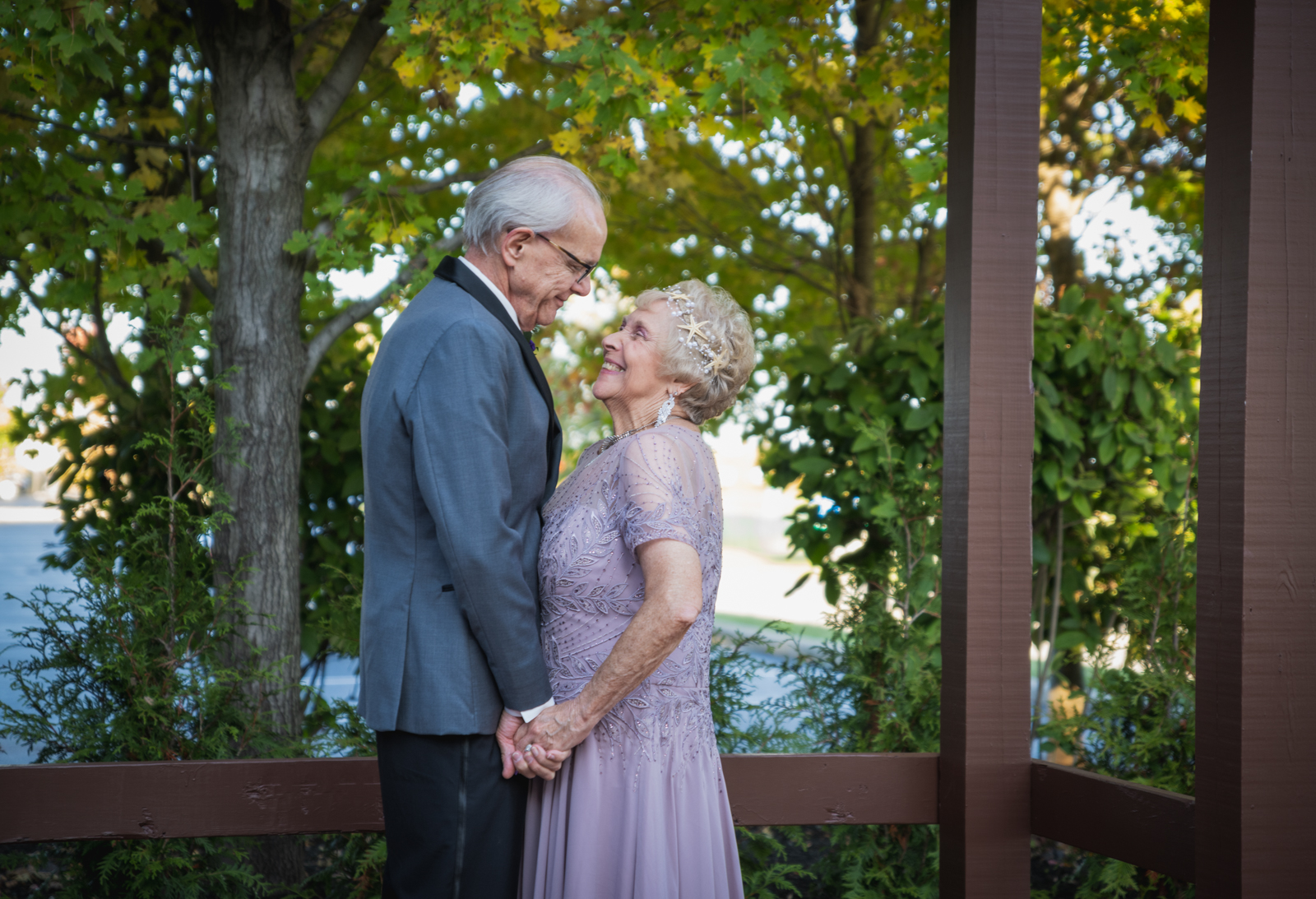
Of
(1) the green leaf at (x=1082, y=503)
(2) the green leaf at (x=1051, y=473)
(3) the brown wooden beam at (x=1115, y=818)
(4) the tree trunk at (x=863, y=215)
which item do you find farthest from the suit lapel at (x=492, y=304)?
(4) the tree trunk at (x=863, y=215)

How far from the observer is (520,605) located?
6.11 feet

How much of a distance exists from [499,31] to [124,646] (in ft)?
8.02

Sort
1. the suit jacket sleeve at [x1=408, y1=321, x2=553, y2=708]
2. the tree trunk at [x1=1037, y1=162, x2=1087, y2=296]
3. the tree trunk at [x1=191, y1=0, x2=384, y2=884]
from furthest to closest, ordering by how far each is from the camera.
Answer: the tree trunk at [x1=1037, y1=162, x2=1087, y2=296] < the tree trunk at [x1=191, y1=0, x2=384, y2=884] < the suit jacket sleeve at [x1=408, y1=321, x2=553, y2=708]

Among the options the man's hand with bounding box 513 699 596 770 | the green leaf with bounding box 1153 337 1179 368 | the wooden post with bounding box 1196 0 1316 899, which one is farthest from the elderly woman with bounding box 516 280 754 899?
the green leaf with bounding box 1153 337 1179 368

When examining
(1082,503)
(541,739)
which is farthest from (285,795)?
(1082,503)

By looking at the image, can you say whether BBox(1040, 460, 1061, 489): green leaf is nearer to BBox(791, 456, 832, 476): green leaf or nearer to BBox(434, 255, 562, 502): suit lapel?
BBox(791, 456, 832, 476): green leaf

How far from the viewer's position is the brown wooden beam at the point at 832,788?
255 centimetres

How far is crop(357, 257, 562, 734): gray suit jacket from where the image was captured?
1.80m

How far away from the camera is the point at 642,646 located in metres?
1.89

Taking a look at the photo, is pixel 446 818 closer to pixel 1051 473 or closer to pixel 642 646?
pixel 642 646

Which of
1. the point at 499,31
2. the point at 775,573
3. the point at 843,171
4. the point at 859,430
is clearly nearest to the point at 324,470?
the point at 499,31

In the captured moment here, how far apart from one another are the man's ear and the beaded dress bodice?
0.45 metres

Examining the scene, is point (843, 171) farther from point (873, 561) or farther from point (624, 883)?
point (624, 883)

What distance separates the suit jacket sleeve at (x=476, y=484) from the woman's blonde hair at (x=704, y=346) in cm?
47
